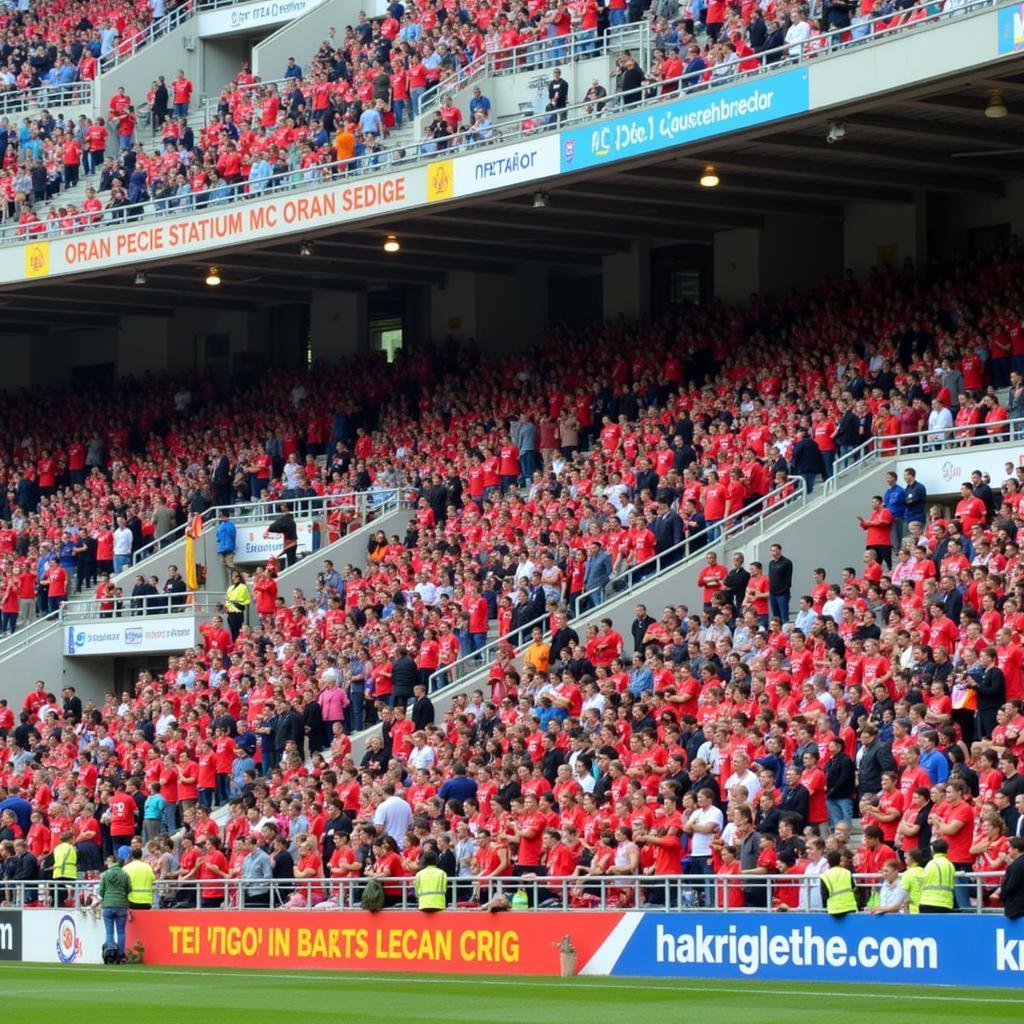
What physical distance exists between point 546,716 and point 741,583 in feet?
9.80

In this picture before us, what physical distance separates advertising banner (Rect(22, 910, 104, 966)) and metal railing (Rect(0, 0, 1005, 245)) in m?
12.7

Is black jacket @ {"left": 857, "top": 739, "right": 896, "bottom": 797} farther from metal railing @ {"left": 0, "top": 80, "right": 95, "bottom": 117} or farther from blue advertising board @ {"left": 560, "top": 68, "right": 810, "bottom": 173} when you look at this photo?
metal railing @ {"left": 0, "top": 80, "right": 95, "bottom": 117}

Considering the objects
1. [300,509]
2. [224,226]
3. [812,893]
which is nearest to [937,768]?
[812,893]

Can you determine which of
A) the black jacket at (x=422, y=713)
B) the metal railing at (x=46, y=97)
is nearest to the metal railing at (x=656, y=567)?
the black jacket at (x=422, y=713)

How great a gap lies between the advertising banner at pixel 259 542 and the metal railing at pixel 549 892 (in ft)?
30.5

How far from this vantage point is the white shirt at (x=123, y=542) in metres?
38.2

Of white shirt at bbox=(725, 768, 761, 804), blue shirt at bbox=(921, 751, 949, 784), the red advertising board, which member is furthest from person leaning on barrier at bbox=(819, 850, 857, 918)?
the red advertising board

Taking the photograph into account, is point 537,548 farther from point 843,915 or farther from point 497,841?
point 843,915

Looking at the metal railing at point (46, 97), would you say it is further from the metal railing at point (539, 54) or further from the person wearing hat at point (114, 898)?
the person wearing hat at point (114, 898)

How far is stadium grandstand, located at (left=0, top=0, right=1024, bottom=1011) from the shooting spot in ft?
71.0

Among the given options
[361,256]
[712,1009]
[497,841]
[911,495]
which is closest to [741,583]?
[911,495]

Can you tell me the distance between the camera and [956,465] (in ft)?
89.8

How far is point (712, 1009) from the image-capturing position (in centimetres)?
1734

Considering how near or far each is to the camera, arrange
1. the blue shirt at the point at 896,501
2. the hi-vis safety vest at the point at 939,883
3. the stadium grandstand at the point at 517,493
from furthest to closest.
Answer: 1. the blue shirt at the point at 896,501
2. the stadium grandstand at the point at 517,493
3. the hi-vis safety vest at the point at 939,883
